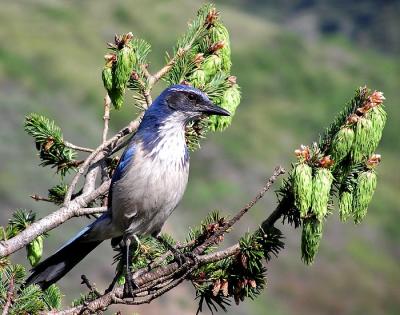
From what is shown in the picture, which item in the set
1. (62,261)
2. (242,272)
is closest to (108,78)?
(62,261)

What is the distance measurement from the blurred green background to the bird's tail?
15.9m

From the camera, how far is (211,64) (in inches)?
247

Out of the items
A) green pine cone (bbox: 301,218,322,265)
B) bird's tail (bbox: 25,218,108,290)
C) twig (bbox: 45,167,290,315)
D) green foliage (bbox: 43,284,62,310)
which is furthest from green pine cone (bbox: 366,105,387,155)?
bird's tail (bbox: 25,218,108,290)

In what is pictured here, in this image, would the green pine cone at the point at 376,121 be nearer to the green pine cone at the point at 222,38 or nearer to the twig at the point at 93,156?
the green pine cone at the point at 222,38

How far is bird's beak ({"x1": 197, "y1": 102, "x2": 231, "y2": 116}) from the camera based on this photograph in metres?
6.21

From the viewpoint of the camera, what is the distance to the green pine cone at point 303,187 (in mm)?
4500

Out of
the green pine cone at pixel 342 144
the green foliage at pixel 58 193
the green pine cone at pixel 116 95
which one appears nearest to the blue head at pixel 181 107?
the green pine cone at pixel 116 95

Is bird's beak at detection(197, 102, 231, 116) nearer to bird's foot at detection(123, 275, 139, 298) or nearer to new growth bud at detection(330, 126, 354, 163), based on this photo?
bird's foot at detection(123, 275, 139, 298)

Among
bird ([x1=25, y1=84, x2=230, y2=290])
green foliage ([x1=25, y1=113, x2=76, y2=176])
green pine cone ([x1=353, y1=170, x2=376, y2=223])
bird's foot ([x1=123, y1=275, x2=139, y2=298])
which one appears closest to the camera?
green pine cone ([x1=353, y1=170, x2=376, y2=223])

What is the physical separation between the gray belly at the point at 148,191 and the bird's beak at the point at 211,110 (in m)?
0.42

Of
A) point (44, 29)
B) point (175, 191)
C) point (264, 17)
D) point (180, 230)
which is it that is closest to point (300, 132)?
point (44, 29)

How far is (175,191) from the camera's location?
255 inches

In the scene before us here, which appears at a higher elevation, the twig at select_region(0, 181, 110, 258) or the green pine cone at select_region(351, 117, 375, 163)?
the green pine cone at select_region(351, 117, 375, 163)

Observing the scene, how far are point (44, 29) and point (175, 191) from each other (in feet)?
185
